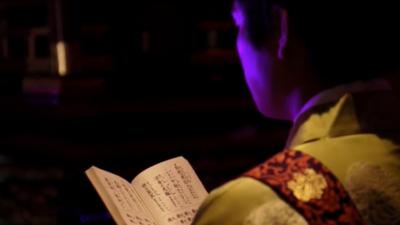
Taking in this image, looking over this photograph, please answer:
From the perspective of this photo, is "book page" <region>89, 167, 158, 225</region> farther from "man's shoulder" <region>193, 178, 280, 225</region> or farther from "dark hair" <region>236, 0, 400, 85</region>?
"dark hair" <region>236, 0, 400, 85</region>

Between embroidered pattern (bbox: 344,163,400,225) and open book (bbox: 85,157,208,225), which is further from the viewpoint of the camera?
open book (bbox: 85,157,208,225)

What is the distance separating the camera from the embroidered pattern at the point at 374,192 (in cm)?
57

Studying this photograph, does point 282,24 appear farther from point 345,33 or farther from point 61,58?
point 61,58

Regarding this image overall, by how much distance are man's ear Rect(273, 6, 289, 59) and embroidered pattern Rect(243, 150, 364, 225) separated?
12cm

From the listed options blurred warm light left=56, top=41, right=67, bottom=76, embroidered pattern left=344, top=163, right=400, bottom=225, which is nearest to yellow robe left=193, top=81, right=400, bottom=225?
embroidered pattern left=344, top=163, right=400, bottom=225

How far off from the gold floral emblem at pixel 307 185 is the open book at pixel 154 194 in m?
0.23

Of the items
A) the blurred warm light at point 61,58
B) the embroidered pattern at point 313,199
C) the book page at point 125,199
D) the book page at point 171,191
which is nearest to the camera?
the embroidered pattern at point 313,199

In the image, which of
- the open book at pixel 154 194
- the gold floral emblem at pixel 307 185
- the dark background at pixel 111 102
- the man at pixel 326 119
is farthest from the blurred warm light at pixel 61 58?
the gold floral emblem at pixel 307 185

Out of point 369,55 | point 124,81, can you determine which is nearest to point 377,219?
point 369,55

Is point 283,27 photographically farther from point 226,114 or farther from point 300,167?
point 226,114

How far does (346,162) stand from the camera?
0.58 meters

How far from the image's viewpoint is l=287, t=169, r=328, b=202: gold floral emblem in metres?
0.55

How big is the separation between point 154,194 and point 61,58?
2.01 m

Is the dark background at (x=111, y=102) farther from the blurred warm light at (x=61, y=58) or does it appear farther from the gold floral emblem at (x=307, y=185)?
the gold floral emblem at (x=307, y=185)
